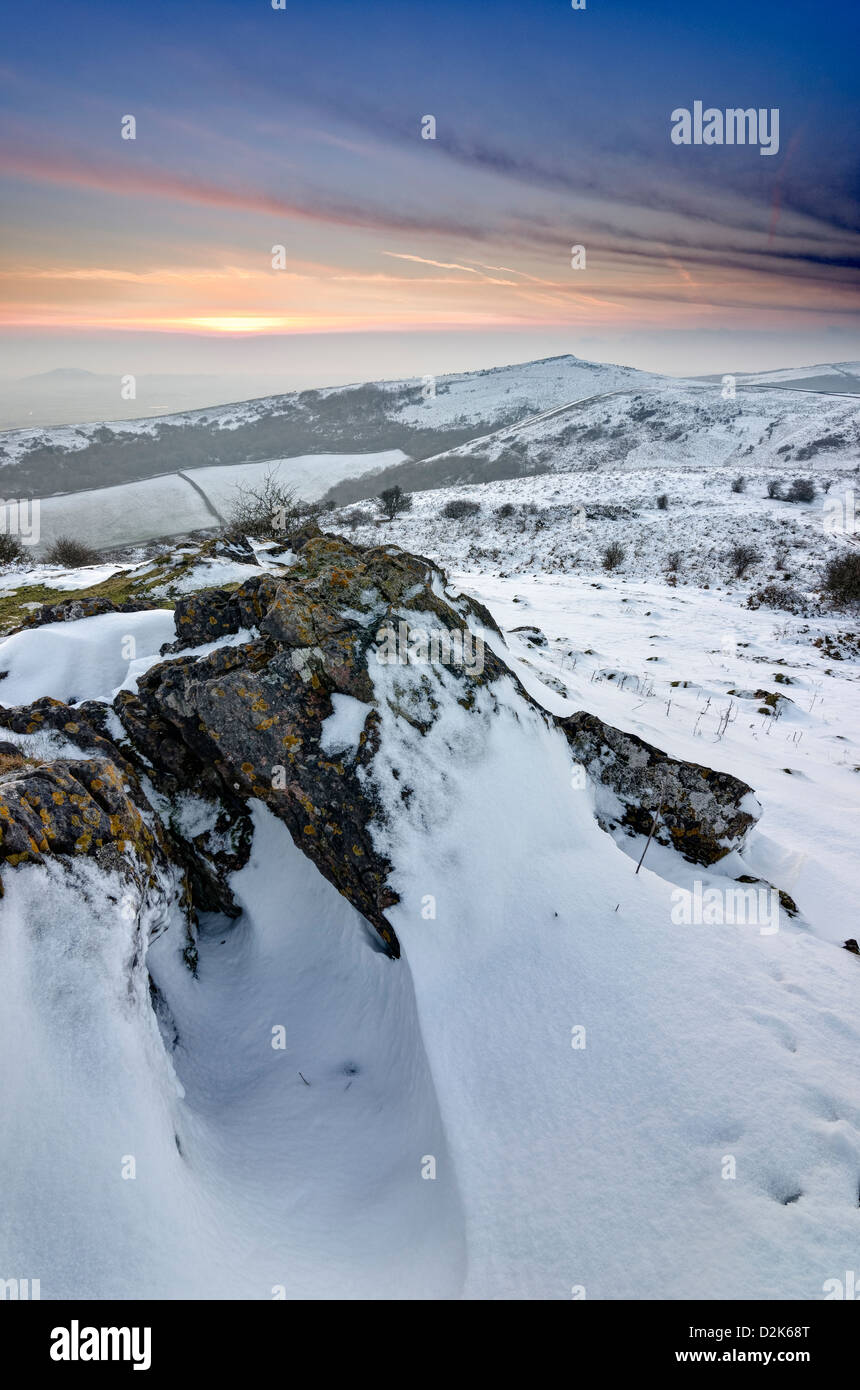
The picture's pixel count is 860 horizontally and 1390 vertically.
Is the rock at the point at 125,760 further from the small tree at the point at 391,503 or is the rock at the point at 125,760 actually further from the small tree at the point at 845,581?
the small tree at the point at 391,503

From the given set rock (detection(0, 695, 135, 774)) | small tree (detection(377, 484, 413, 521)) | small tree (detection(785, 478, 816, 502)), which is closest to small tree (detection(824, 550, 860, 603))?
small tree (detection(785, 478, 816, 502))

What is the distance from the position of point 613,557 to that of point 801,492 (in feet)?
81.2

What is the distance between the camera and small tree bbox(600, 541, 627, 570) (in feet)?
113

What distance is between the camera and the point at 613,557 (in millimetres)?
34719

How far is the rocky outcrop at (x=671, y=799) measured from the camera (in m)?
7.16

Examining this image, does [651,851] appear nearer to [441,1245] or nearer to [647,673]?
[441,1245]

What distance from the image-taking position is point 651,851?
7145 millimetres

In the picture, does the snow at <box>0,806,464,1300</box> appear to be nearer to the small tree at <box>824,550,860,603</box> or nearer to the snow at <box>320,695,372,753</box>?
the snow at <box>320,695,372,753</box>

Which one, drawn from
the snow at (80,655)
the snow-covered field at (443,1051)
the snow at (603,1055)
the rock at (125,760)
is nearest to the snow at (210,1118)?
the snow-covered field at (443,1051)

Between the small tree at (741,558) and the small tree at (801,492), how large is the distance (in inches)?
732

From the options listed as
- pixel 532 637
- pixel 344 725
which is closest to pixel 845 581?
pixel 532 637

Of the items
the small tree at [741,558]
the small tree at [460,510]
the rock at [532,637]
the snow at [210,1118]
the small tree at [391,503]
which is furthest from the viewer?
the small tree at [391,503]

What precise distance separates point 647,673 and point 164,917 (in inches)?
502
